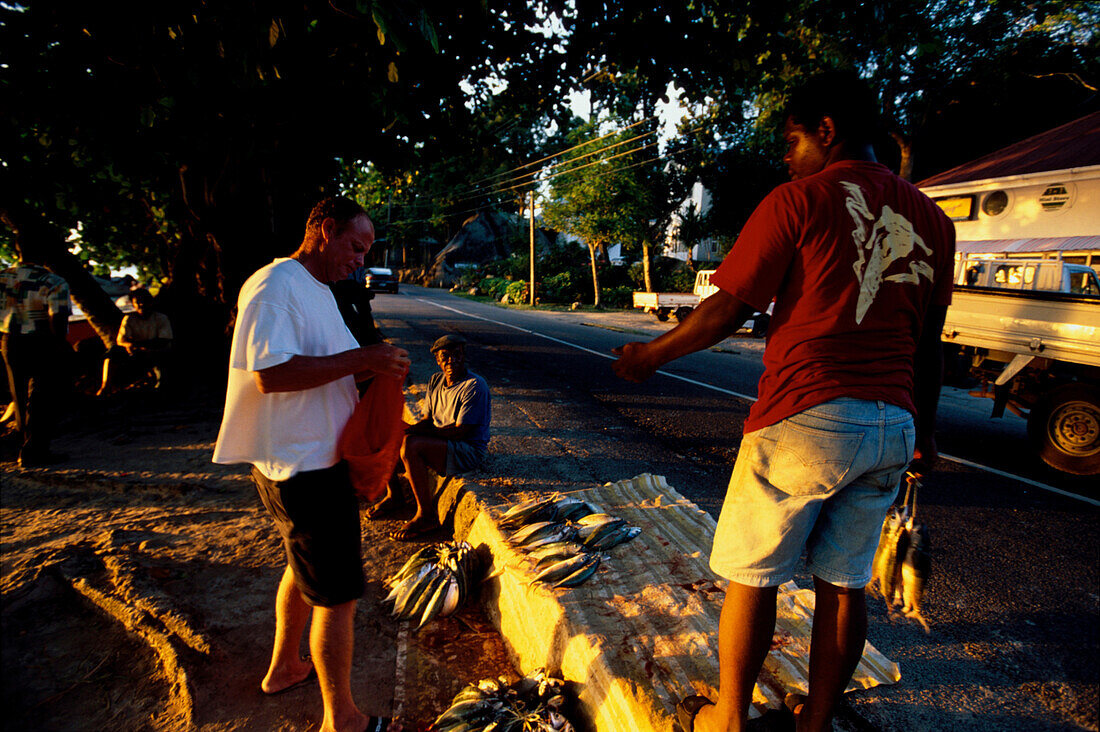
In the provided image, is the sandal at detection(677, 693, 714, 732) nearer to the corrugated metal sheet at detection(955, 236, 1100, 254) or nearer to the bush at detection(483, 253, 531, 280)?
the corrugated metal sheet at detection(955, 236, 1100, 254)

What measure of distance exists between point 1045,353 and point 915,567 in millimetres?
5680

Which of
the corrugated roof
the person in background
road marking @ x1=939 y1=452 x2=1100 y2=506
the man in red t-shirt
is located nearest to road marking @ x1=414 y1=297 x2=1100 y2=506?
road marking @ x1=939 y1=452 x2=1100 y2=506

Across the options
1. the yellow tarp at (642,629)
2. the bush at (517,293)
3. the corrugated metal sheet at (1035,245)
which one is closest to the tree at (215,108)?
the yellow tarp at (642,629)

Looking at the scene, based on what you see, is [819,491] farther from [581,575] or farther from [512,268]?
[512,268]

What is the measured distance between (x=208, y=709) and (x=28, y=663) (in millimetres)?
1047

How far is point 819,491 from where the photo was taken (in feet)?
4.99

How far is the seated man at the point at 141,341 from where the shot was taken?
760cm

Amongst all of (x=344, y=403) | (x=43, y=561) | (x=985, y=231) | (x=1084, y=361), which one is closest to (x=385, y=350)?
(x=344, y=403)

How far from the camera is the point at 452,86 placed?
21.8ft

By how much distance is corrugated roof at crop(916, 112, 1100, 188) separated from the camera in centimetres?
Result: 1327

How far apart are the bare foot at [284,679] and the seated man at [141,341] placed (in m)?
6.96

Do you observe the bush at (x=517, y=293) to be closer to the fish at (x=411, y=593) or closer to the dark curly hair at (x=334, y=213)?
the fish at (x=411, y=593)

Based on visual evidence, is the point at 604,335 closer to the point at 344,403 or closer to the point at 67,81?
the point at 67,81

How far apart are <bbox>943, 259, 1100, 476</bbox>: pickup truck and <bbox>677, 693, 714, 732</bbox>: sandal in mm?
5658
